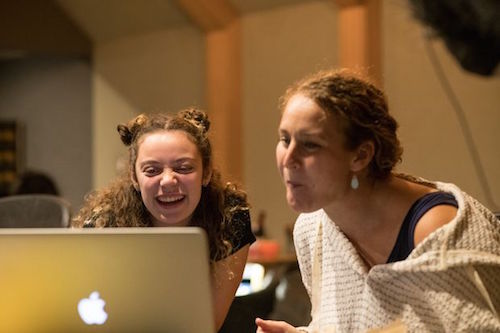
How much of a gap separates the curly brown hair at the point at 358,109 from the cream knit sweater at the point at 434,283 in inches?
5.8

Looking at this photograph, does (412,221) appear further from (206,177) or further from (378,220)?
(206,177)

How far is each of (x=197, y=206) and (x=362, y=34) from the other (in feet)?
13.5

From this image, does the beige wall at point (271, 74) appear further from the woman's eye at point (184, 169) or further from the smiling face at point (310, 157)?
the smiling face at point (310, 157)

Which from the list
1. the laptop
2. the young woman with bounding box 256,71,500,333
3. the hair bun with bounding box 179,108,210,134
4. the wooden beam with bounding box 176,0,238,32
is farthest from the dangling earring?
the wooden beam with bounding box 176,0,238,32

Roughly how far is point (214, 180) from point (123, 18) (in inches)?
249

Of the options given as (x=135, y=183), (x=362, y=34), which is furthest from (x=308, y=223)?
(x=362, y=34)

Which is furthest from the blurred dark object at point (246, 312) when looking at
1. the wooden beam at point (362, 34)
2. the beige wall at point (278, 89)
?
the wooden beam at point (362, 34)

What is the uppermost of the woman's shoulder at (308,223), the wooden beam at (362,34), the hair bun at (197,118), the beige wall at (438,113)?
the wooden beam at (362,34)

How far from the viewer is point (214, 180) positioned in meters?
2.29

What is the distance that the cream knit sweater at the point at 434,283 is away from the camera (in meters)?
1.62

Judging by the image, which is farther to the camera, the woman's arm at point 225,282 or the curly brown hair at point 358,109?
the woman's arm at point 225,282

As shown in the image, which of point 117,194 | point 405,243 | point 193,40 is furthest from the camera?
point 193,40

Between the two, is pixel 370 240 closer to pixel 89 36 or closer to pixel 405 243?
pixel 405 243

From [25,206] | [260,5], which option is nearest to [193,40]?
[260,5]
